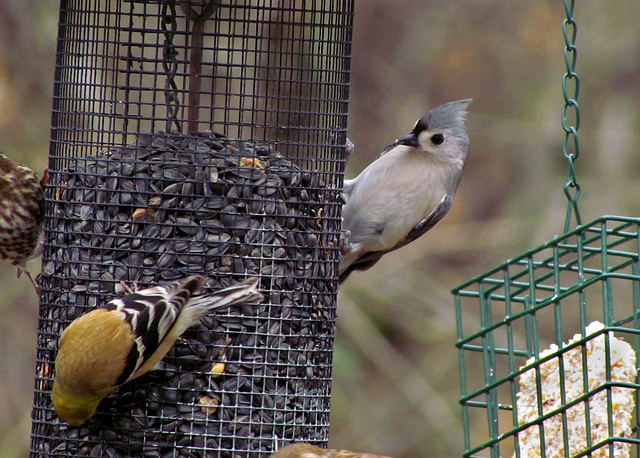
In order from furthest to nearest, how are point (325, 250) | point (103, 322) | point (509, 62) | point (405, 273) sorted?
1. point (509, 62)
2. point (405, 273)
3. point (325, 250)
4. point (103, 322)

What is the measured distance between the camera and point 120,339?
4918mm

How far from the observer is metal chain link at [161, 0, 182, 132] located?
17.9ft

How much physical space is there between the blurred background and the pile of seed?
453 centimetres

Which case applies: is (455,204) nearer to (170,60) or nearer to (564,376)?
(564,376)

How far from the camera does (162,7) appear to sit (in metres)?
5.57

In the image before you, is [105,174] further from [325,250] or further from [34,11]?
[34,11]

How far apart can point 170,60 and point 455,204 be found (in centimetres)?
823

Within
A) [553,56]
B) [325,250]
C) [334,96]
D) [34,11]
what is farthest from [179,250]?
[553,56]

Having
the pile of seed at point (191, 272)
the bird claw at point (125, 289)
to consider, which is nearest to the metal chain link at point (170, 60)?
the pile of seed at point (191, 272)

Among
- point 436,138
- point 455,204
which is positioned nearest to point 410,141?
point 436,138

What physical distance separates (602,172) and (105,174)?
763cm

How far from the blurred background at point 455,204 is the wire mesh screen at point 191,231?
4.38m

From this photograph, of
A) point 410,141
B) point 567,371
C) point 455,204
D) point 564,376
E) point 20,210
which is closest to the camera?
point 564,376

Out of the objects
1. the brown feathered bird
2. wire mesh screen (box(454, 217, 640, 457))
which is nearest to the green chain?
wire mesh screen (box(454, 217, 640, 457))
